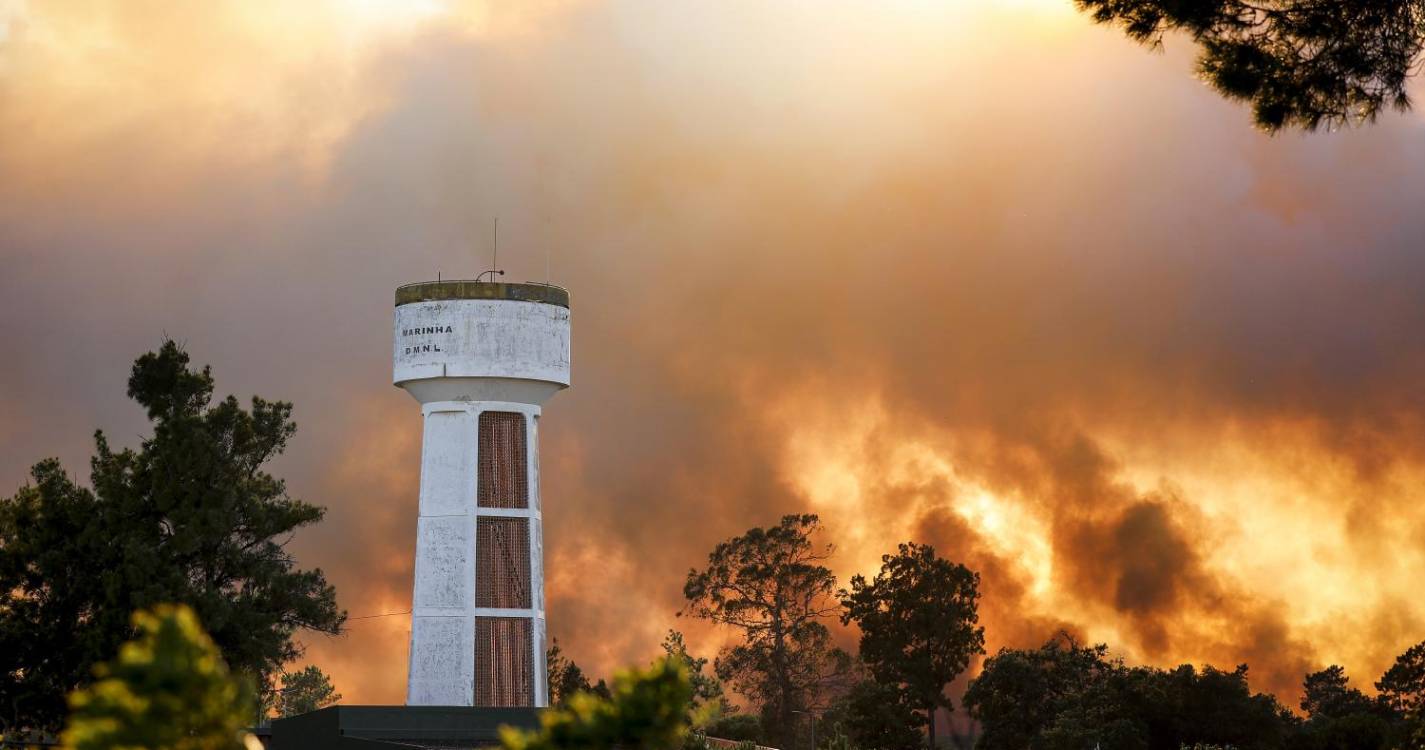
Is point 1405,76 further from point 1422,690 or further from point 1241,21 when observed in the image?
point 1422,690

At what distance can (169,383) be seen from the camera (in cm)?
4912

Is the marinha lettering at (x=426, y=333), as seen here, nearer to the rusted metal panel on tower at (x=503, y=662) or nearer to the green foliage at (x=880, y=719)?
the rusted metal panel on tower at (x=503, y=662)

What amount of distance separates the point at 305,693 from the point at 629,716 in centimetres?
7087

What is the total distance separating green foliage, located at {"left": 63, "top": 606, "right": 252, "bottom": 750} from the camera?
1041cm

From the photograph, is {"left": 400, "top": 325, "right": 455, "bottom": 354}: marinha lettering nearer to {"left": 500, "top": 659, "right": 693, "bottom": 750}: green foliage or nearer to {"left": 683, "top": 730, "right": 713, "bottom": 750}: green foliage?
{"left": 683, "top": 730, "right": 713, "bottom": 750}: green foliage

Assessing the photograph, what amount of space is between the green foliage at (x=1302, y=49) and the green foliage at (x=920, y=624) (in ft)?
157

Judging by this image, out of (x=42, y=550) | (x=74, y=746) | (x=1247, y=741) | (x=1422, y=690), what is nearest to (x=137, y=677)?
(x=74, y=746)

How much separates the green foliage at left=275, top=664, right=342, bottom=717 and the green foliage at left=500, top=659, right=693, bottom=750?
68155 millimetres

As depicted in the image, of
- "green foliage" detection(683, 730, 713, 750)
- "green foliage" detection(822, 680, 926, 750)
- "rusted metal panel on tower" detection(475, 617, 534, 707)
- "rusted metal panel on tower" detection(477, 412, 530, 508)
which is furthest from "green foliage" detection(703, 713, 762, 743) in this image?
"green foliage" detection(683, 730, 713, 750)

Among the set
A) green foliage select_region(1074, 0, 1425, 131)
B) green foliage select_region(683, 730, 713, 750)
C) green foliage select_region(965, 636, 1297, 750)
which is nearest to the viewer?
green foliage select_region(1074, 0, 1425, 131)

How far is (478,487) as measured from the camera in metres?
51.5

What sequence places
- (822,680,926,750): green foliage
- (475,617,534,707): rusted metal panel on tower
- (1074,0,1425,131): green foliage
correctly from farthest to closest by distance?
(822,680,926,750): green foliage, (475,617,534,707): rusted metal panel on tower, (1074,0,1425,131): green foliage

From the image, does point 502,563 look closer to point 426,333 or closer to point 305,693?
point 426,333

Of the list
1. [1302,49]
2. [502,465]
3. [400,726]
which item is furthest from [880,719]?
[1302,49]
